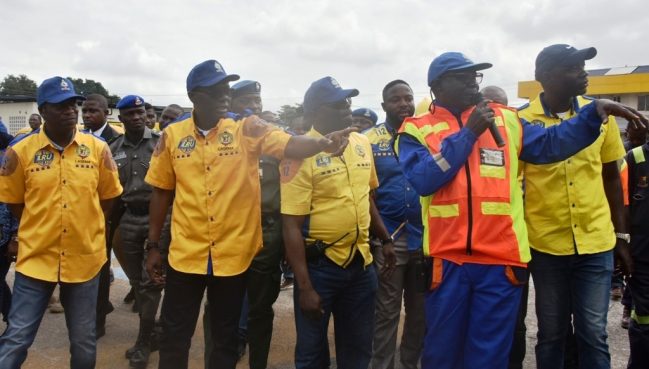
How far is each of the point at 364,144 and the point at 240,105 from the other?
1763 millimetres

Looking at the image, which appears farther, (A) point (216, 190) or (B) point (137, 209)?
(B) point (137, 209)

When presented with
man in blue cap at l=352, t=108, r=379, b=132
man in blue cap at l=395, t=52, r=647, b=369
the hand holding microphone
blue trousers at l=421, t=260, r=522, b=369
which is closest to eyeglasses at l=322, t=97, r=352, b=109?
man in blue cap at l=395, t=52, r=647, b=369

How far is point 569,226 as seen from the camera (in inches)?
127

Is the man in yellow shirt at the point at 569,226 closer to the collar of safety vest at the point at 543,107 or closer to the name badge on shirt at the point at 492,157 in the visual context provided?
the collar of safety vest at the point at 543,107

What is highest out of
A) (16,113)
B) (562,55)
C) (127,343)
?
(16,113)

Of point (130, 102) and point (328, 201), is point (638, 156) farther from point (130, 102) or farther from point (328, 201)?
point (130, 102)

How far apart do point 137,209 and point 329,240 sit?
2.41 meters

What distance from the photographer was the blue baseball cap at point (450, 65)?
2.79 metres

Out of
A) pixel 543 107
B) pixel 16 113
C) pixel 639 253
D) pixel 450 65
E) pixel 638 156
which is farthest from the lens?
pixel 16 113

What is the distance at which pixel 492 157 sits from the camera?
273cm

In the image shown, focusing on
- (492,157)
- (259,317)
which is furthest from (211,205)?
(492,157)

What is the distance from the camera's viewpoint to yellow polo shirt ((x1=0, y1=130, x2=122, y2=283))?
3.42m

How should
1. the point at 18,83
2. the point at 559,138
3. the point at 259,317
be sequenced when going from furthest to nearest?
the point at 18,83
the point at 259,317
the point at 559,138

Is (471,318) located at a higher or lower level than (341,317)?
higher
